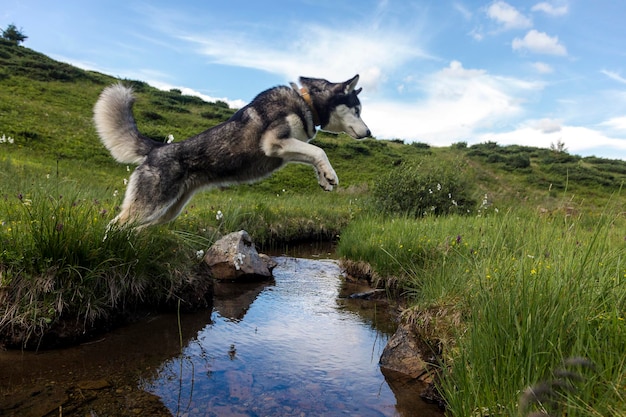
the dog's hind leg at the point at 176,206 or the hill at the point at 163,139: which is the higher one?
the hill at the point at 163,139

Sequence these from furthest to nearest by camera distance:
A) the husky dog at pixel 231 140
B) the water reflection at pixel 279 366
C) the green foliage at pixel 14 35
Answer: the green foliage at pixel 14 35 < the husky dog at pixel 231 140 < the water reflection at pixel 279 366

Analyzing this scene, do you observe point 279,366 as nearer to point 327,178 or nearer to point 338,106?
point 327,178

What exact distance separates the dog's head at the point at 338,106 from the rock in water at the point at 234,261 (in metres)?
3.77

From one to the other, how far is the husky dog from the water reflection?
1.94m

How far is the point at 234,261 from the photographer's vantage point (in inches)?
336

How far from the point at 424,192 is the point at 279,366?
37.3ft

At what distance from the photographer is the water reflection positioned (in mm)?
3865

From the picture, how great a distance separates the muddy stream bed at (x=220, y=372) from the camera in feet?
12.2

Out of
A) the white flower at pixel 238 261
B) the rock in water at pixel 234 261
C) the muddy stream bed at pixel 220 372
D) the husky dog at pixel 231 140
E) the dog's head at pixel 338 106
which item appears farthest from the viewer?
the rock in water at pixel 234 261

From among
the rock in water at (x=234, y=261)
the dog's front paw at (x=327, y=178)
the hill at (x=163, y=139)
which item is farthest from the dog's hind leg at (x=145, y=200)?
the hill at (x=163, y=139)

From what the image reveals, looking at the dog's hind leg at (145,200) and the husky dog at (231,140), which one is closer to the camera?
the husky dog at (231,140)

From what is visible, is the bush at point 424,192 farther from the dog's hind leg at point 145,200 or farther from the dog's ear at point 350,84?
the dog's hind leg at point 145,200

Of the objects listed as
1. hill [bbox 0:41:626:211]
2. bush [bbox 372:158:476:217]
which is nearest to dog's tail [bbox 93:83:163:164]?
bush [bbox 372:158:476:217]

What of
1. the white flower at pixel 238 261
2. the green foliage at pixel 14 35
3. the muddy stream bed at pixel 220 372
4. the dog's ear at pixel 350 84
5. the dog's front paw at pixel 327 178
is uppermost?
the green foliage at pixel 14 35
